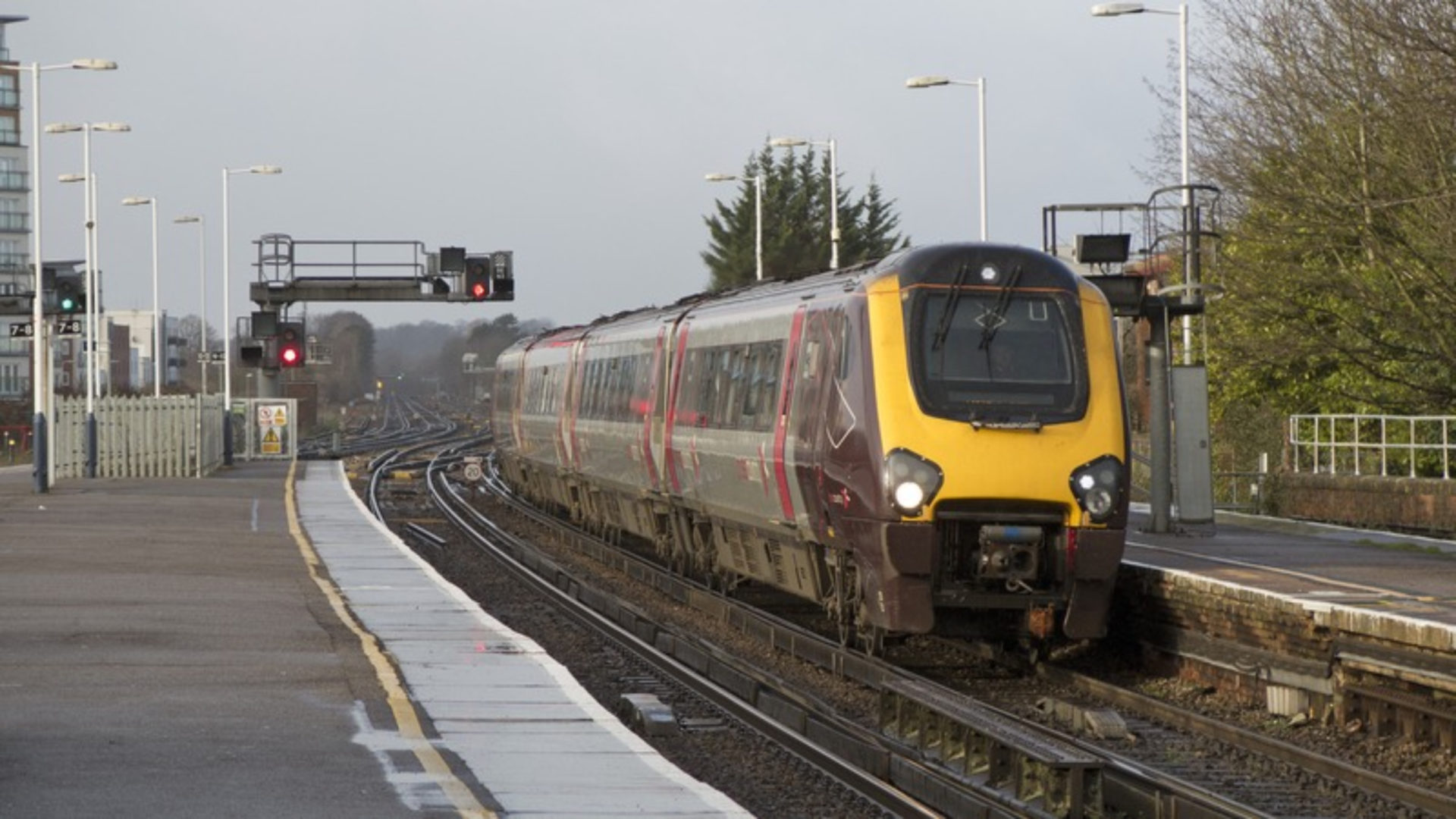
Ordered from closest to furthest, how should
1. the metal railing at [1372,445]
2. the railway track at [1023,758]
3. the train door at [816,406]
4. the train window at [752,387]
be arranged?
the railway track at [1023,758] < the train door at [816,406] < the train window at [752,387] < the metal railing at [1372,445]

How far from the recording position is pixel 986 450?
53.0ft

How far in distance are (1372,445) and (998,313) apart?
52.4 feet

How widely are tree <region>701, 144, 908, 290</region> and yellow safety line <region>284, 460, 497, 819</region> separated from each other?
61791 mm

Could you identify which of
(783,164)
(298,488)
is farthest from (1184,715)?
(783,164)

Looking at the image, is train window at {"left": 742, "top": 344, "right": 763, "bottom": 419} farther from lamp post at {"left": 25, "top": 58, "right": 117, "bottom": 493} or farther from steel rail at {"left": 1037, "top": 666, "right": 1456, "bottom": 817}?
lamp post at {"left": 25, "top": 58, "right": 117, "bottom": 493}

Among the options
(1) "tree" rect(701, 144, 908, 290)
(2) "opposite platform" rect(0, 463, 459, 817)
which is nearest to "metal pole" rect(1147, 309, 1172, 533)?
(2) "opposite platform" rect(0, 463, 459, 817)

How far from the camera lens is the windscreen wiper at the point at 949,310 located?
16.6m

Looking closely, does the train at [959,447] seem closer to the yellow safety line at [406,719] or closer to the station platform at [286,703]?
the station platform at [286,703]

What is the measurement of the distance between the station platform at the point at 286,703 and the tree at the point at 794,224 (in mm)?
59383

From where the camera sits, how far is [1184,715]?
14.6 metres

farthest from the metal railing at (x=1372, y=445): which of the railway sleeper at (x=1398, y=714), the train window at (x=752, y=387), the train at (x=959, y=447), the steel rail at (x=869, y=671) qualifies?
the railway sleeper at (x=1398, y=714)

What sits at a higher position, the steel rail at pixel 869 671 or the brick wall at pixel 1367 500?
the brick wall at pixel 1367 500

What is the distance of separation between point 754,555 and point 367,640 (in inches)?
223

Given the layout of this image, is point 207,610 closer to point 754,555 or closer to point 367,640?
point 367,640
